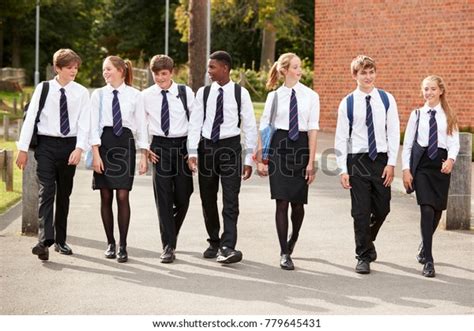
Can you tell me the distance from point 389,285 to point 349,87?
60.9 feet

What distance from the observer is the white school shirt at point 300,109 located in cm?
869

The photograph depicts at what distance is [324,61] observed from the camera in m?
27.2

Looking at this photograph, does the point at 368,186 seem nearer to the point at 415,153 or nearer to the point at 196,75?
the point at 415,153

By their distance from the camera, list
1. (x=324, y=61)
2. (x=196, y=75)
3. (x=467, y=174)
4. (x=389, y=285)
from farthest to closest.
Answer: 1. (x=324, y=61)
2. (x=196, y=75)
3. (x=467, y=174)
4. (x=389, y=285)

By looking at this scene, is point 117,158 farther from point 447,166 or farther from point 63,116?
point 447,166

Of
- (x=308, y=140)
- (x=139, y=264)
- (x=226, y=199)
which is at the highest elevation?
(x=308, y=140)

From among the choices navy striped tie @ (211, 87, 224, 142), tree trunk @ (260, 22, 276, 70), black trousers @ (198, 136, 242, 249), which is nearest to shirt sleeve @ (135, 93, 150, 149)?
black trousers @ (198, 136, 242, 249)

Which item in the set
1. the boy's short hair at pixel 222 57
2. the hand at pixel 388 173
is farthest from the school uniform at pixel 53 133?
the hand at pixel 388 173

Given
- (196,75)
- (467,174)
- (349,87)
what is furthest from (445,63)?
(467,174)

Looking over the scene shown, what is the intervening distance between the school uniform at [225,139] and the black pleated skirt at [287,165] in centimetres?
26

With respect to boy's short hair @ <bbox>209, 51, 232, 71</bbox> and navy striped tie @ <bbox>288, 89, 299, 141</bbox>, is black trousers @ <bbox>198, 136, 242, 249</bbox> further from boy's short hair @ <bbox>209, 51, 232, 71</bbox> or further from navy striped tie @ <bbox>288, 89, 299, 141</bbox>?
boy's short hair @ <bbox>209, 51, 232, 71</bbox>

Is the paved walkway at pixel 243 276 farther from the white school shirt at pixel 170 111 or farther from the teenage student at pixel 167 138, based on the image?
the white school shirt at pixel 170 111

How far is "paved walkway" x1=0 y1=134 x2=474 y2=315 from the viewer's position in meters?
7.15

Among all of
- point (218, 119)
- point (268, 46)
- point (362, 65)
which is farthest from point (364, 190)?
point (268, 46)
